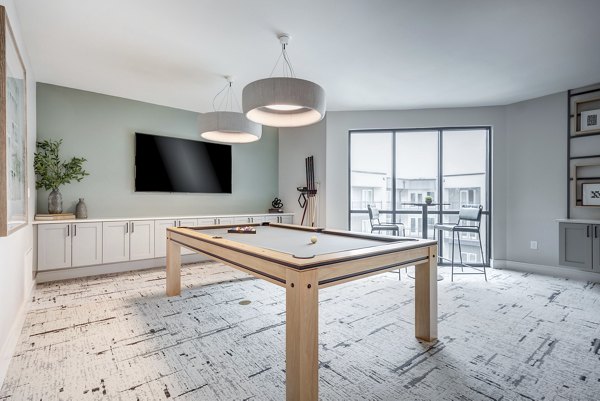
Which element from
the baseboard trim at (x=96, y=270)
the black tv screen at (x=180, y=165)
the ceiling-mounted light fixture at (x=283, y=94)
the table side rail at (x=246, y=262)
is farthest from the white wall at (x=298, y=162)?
the table side rail at (x=246, y=262)

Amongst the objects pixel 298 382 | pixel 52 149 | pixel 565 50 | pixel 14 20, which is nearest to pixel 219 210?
pixel 52 149

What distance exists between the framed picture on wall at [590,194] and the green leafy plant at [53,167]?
698 centimetres

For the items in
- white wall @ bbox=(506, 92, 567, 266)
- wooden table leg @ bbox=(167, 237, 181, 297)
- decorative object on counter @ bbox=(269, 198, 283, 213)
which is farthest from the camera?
decorative object on counter @ bbox=(269, 198, 283, 213)

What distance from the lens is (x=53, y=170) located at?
4109 millimetres

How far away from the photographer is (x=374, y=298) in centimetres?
329

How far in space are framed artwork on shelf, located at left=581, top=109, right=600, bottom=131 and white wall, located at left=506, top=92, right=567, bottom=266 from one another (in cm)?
19

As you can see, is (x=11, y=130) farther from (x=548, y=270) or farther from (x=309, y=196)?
(x=548, y=270)

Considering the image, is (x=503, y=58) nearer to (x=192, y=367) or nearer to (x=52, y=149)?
(x=192, y=367)

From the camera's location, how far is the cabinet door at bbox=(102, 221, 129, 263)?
4.13 metres

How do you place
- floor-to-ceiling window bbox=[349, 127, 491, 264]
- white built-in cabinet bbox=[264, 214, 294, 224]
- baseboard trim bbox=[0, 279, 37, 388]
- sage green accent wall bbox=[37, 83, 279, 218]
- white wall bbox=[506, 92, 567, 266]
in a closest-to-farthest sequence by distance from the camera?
1. baseboard trim bbox=[0, 279, 37, 388]
2. sage green accent wall bbox=[37, 83, 279, 218]
3. white wall bbox=[506, 92, 567, 266]
4. floor-to-ceiling window bbox=[349, 127, 491, 264]
5. white built-in cabinet bbox=[264, 214, 294, 224]

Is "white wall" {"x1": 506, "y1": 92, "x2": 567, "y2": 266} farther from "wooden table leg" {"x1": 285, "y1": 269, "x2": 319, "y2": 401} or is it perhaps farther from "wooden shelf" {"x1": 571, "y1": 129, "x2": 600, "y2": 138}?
"wooden table leg" {"x1": 285, "y1": 269, "x2": 319, "y2": 401}

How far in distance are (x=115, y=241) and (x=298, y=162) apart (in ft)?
11.2

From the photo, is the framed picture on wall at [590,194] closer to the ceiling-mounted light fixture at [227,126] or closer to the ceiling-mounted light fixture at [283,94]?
the ceiling-mounted light fixture at [283,94]

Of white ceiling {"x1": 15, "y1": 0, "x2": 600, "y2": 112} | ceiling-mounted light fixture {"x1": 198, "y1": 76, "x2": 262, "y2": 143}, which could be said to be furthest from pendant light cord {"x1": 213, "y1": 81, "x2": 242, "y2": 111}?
ceiling-mounted light fixture {"x1": 198, "y1": 76, "x2": 262, "y2": 143}
